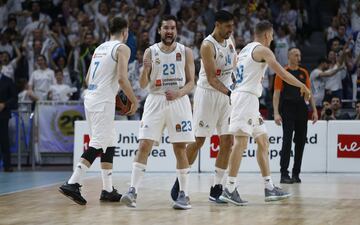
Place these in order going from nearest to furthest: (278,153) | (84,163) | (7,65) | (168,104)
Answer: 1. (168,104)
2. (84,163)
3. (278,153)
4. (7,65)

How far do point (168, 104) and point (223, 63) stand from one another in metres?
1.15

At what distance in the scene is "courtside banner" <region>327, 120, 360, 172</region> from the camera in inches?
671

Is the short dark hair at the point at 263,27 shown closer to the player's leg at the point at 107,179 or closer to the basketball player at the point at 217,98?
the basketball player at the point at 217,98

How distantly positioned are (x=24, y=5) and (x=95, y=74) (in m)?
13.4

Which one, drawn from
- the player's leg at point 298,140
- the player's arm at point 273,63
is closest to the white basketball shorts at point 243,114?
the player's arm at point 273,63

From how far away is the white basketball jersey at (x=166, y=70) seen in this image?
10.6 meters

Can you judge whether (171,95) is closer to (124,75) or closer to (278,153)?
(124,75)

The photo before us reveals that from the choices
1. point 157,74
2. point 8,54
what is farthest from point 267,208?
point 8,54

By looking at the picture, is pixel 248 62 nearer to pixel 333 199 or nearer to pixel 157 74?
pixel 157 74

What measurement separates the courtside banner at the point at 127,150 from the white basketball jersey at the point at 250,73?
631 centimetres

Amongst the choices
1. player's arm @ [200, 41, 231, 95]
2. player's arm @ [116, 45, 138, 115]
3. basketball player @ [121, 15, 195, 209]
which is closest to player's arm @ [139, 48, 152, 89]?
basketball player @ [121, 15, 195, 209]

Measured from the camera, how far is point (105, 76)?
1105 cm

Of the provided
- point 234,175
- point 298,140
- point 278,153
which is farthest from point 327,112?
point 234,175

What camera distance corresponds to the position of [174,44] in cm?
1069
